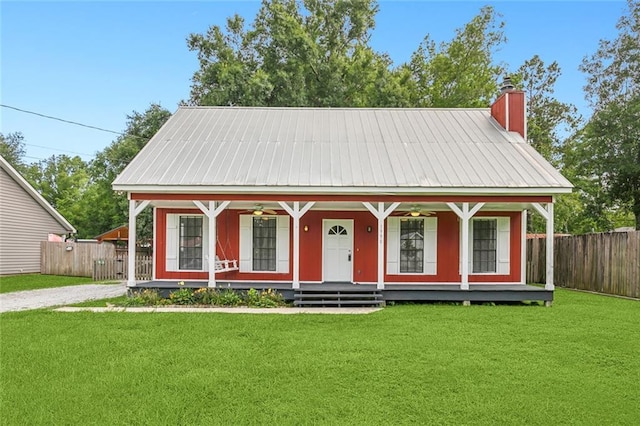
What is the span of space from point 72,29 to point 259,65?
10089 mm

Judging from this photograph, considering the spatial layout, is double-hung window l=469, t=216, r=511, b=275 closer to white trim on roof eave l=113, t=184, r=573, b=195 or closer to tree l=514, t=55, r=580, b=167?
white trim on roof eave l=113, t=184, r=573, b=195

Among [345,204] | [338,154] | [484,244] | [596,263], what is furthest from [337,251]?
[596,263]

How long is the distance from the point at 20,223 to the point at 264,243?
14.4 m

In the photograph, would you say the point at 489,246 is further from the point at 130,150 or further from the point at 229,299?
the point at 130,150

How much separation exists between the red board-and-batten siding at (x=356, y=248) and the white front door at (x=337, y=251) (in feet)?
0.41

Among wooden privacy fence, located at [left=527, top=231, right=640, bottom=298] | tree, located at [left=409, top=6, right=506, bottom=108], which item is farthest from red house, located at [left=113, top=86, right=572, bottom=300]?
tree, located at [left=409, top=6, right=506, bottom=108]

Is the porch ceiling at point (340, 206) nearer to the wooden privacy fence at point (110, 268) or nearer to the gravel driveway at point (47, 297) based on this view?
the gravel driveway at point (47, 297)

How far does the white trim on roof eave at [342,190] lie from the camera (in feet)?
36.2

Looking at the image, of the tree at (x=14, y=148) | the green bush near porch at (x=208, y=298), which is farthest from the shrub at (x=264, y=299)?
the tree at (x=14, y=148)

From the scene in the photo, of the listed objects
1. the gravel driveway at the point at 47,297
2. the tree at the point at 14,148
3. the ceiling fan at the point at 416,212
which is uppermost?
the tree at the point at 14,148

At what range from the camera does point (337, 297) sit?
10828mm

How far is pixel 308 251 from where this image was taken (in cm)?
1262

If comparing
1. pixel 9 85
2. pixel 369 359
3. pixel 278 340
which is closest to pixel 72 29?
pixel 9 85

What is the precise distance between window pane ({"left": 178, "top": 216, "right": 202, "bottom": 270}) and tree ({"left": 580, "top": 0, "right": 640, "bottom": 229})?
20.2m
